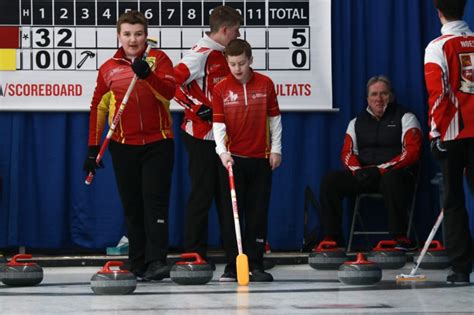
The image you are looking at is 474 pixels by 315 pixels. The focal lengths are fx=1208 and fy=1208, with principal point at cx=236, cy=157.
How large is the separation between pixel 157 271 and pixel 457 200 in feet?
4.97

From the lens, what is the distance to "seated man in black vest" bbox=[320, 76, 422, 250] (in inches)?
296

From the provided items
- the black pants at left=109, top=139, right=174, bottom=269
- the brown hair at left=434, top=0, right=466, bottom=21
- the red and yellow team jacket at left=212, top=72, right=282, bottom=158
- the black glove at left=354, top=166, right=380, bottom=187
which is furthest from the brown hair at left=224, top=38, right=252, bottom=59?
the black glove at left=354, top=166, right=380, bottom=187

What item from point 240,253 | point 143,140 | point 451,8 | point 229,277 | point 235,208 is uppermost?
point 451,8

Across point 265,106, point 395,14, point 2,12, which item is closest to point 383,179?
point 395,14

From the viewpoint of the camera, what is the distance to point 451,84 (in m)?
5.62

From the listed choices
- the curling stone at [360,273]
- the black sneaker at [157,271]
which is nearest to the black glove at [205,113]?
the black sneaker at [157,271]

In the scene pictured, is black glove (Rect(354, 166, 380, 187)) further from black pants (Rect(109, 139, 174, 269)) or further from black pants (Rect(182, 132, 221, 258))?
black pants (Rect(109, 139, 174, 269))

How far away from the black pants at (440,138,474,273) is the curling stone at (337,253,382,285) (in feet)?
1.21

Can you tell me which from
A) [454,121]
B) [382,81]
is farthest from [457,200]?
[382,81]

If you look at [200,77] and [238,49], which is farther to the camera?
[200,77]

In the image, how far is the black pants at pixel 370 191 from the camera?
7480 mm

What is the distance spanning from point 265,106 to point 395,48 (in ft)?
7.27

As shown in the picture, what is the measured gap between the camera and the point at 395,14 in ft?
26.3

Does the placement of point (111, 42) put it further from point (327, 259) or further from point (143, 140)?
point (327, 259)
